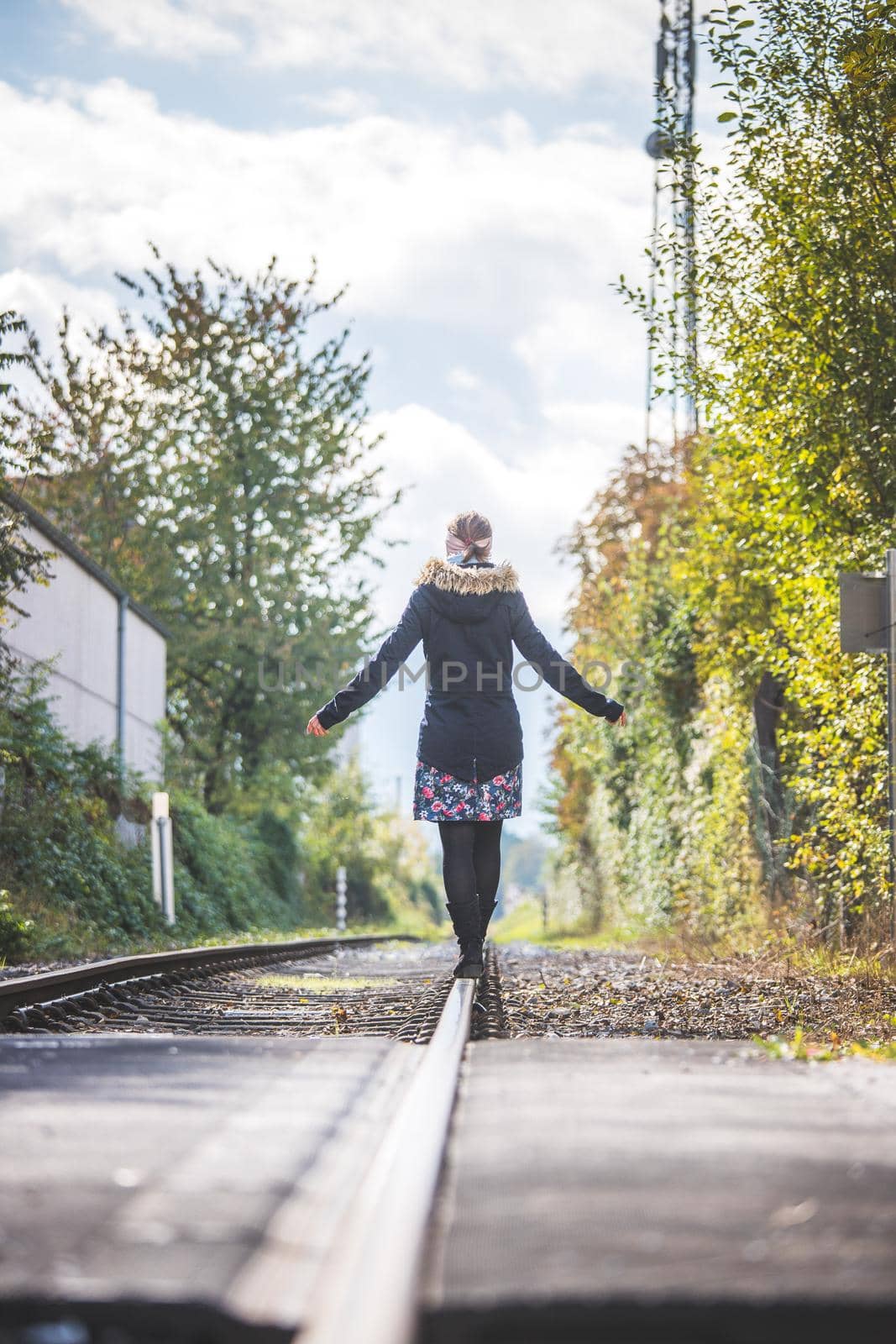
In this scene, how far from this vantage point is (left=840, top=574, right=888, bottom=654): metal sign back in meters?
7.29

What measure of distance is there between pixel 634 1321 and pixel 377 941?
19.0 metres

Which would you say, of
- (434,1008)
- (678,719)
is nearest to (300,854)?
(678,719)

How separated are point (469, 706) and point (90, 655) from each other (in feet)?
42.8

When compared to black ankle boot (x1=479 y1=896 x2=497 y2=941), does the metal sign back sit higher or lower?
higher

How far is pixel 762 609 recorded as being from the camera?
13.1m

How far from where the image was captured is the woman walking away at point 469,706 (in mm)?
6266

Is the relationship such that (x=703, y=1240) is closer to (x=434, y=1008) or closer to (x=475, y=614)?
(x=434, y=1008)

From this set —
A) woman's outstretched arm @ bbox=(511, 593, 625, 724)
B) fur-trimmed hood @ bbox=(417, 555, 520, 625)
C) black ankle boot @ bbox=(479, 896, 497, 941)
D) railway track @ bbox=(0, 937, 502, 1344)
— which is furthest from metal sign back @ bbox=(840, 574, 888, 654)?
railway track @ bbox=(0, 937, 502, 1344)

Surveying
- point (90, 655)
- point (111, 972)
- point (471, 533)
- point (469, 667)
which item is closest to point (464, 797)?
point (469, 667)

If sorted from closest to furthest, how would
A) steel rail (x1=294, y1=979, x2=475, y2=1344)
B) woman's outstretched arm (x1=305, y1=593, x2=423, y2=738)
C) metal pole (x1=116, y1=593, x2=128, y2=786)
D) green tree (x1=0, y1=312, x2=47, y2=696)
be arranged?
steel rail (x1=294, y1=979, x2=475, y2=1344), woman's outstretched arm (x1=305, y1=593, x2=423, y2=738), green tree (x1=0, y1=312, x2=47, y2=696), metal pole (x1=116, y1=593, x2=128, y2=786)

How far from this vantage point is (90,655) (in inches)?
725

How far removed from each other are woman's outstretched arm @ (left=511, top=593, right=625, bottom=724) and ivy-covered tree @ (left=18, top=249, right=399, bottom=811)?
61.6 ft

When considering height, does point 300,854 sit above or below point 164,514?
below

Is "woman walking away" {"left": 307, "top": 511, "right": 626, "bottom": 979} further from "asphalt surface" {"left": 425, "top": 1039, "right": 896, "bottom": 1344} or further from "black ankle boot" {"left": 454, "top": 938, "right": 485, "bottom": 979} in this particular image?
"asphalt surface" {"left": 425, "top": 1039, "right": 896, "bottom": 1344}
